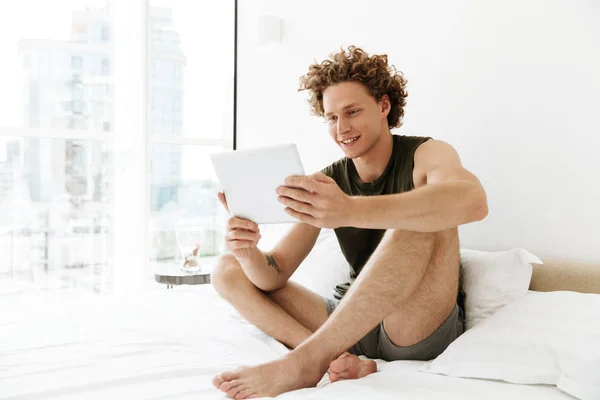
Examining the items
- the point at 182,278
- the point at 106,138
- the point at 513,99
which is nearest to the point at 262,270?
the point at 513,99

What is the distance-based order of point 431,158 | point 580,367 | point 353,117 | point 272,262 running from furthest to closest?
point 353,117, point 272,262, point 431,158, point 580,367

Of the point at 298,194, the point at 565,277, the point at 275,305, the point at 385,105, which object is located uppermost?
the point at 385,105

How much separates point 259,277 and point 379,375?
1.63ft

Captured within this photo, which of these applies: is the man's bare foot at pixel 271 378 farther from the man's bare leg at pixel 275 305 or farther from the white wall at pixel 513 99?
the white wall at pixel 513 99

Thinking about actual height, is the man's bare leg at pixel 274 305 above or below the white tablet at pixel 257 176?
below

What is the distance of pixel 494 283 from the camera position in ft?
5.17

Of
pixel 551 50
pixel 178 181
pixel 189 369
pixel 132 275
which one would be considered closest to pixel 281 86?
pixel 178 181

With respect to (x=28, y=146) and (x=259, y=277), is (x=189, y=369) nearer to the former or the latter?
(x=259, y=277)

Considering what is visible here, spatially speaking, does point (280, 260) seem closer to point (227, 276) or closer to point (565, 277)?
point (227, 276)

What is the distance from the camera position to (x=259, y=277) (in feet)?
5.33

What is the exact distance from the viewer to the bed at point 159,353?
3.77 feet

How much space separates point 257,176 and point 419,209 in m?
0.36

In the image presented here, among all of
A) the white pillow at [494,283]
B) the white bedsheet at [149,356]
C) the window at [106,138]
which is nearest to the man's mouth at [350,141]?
the white pillow at [494,283]

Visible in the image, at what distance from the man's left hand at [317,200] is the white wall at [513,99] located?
2.97 ft
